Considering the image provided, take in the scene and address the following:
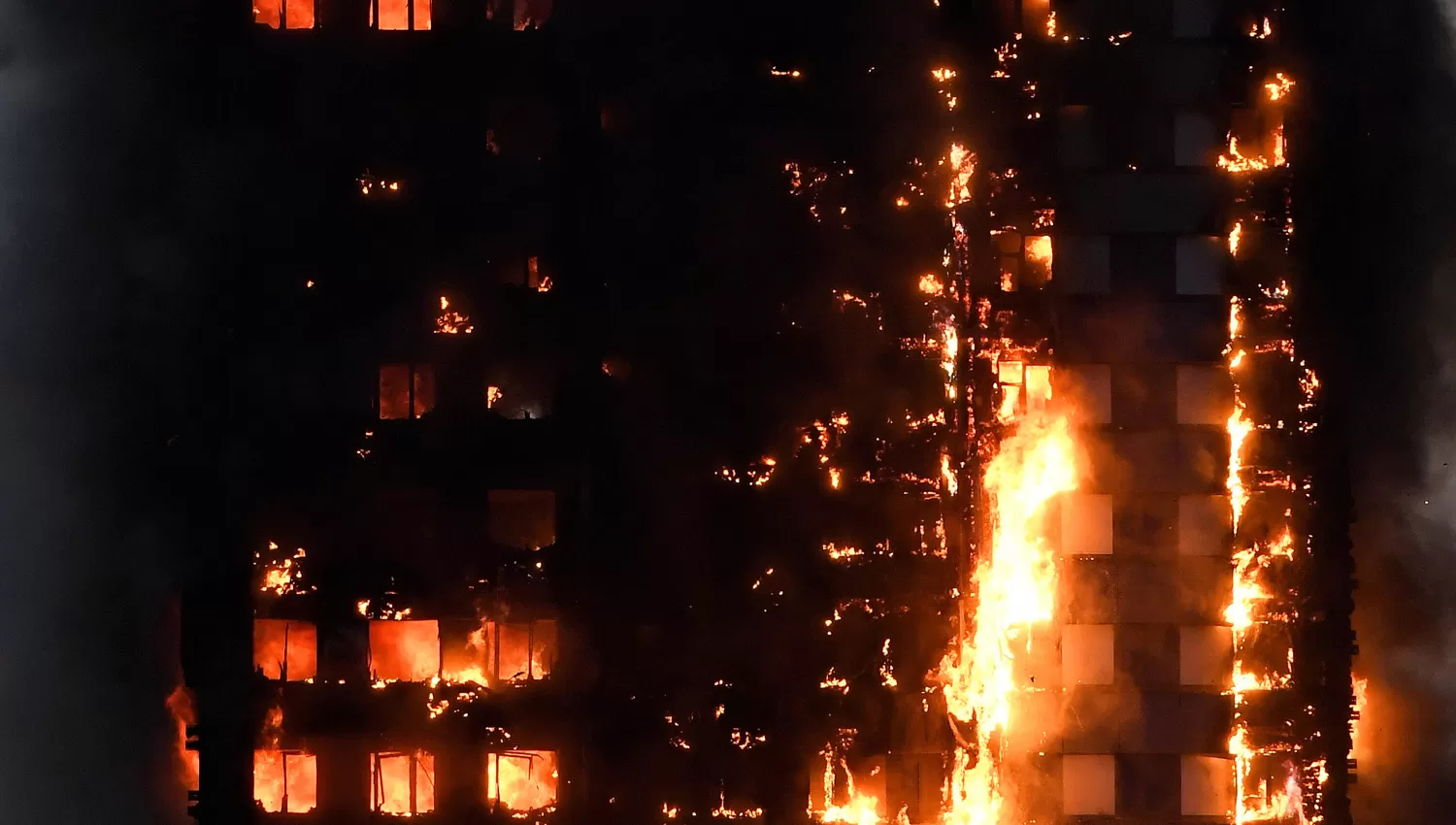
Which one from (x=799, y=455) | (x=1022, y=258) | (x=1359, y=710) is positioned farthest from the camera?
(x=1359, y=710)

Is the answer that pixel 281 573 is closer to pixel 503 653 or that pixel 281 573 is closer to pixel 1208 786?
pixel 503 653

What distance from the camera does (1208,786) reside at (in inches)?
360

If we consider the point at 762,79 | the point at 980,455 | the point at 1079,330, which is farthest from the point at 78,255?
the point at 1079,330

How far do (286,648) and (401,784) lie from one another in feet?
5.87

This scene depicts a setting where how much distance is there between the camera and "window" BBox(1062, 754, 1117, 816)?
909 centimetres

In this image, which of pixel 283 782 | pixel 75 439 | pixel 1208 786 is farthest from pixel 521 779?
pixel 1208 786

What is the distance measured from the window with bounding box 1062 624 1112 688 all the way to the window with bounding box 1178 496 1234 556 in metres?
1.17

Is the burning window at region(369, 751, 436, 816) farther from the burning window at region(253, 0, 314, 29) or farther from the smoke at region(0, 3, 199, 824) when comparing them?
the burning window at region(253, 0, 314, 29)

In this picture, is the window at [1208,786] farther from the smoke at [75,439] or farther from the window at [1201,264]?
the smoke at [75,439]

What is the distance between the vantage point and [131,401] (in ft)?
31.0

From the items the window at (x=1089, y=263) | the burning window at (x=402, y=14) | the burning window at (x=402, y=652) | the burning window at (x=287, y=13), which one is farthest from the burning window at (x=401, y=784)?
the window at (x=1089, y=263)

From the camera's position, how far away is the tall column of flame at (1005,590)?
9.10 meters

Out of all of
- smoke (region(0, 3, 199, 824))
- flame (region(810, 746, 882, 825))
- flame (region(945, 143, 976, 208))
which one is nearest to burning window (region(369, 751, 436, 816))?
smoke (region(0, 3, 199, 824))

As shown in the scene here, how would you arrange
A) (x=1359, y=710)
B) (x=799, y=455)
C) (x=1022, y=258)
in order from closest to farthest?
(x=799, y=455), (x=1022, y=258), (x=1359, y=710)
